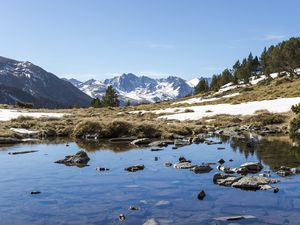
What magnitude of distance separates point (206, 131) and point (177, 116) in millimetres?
18824

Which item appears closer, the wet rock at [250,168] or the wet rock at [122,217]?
the wet rock at [122,217]

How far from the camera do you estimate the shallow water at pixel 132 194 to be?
1504 centimetres

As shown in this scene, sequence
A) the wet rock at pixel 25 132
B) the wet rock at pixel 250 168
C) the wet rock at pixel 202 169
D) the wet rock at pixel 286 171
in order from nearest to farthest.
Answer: the wet rock at pixel 286 171, the wet rock at pixel 250 168, the wet rock at pixel 202 169, the wet rock at pixel 25 132

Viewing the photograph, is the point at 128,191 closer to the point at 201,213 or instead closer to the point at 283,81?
the point at 201,213

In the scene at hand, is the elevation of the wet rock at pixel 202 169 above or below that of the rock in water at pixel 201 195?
above

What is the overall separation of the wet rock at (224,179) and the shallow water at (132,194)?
459 mm

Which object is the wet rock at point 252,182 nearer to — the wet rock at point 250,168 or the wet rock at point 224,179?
the wet rock at point 224,179

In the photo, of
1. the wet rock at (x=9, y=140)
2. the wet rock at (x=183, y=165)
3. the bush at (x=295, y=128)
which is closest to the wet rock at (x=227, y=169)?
the wet rock at (x=183, y=165)

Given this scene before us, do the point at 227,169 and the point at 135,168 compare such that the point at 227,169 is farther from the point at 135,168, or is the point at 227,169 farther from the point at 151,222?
the point at 151,222

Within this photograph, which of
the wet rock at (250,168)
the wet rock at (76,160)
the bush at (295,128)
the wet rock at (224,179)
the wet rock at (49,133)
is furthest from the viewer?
the wet rock at (49,133)

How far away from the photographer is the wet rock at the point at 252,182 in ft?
63.0

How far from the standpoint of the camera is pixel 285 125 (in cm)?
5266

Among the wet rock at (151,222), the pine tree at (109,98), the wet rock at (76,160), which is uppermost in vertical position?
the pine tree at (109,98)

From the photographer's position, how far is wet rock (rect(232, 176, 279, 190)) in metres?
19.2
